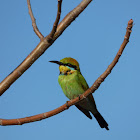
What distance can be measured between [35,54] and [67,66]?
2.84 meters

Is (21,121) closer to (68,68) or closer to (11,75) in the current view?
(11,75)

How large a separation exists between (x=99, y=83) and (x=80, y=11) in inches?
20.3

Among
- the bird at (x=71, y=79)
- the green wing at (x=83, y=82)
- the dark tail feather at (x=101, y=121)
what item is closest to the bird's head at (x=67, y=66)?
the bird at (x=71, y=79)

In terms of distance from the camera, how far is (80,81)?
4.78 meters

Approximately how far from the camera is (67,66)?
4.72 metres

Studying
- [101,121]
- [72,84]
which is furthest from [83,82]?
[101,121]

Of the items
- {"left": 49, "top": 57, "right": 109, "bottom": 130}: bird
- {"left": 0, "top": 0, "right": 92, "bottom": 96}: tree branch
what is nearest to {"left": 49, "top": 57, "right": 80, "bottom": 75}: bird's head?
{"left": 49, "top": 57, "right": 109, "bottom": 130}: bird

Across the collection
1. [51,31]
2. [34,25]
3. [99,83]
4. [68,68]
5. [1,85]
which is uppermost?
[68,68]

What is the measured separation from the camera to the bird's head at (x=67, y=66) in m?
4.72

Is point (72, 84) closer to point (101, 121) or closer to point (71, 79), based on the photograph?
point (71, 79)

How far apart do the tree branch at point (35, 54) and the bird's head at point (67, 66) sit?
2.78 meters

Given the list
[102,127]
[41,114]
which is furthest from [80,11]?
[102,127]

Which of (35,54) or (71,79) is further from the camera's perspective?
(71,79)

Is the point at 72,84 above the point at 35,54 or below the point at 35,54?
above
